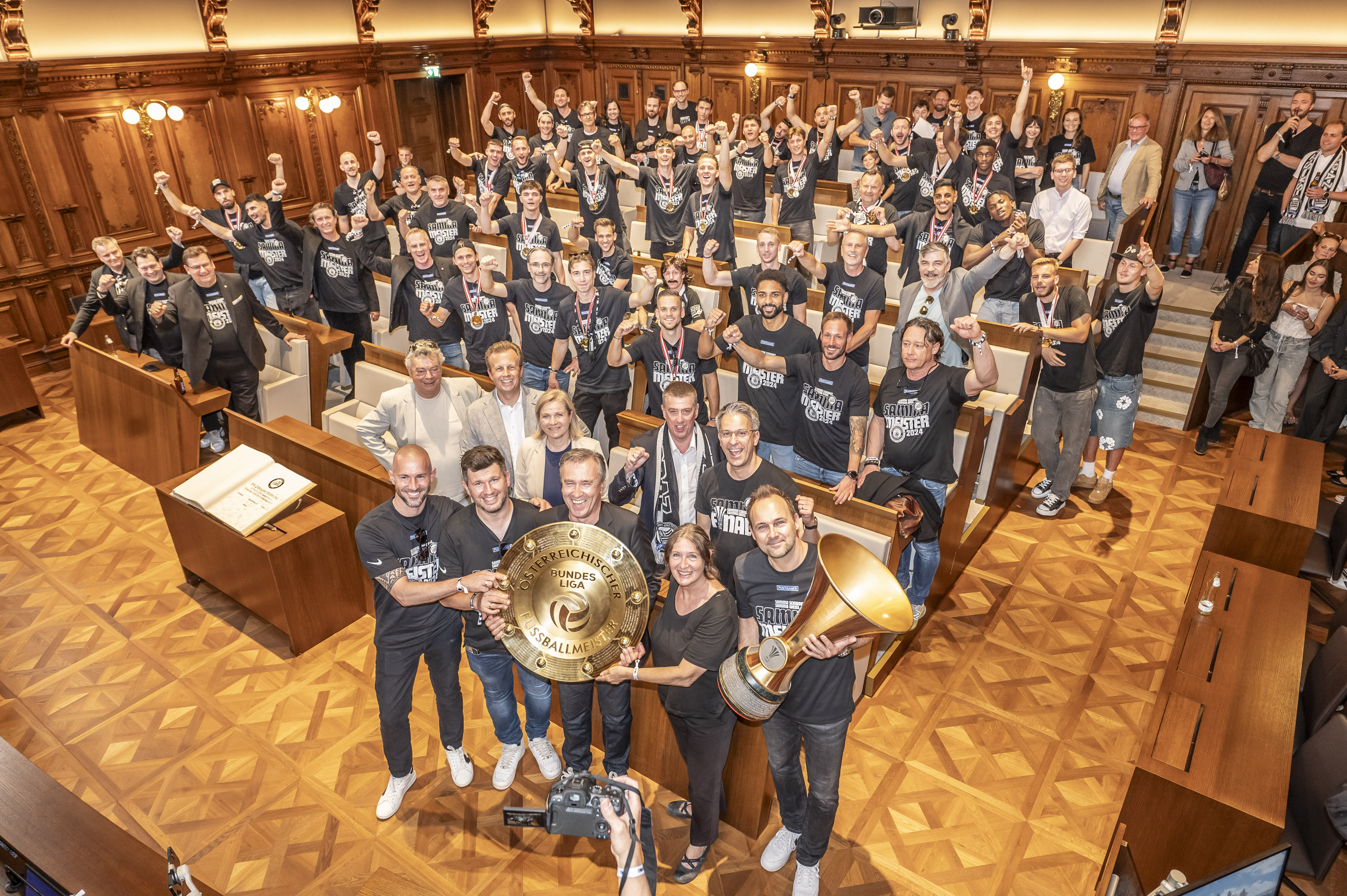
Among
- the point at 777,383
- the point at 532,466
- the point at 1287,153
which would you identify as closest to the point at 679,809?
the point at 532,466

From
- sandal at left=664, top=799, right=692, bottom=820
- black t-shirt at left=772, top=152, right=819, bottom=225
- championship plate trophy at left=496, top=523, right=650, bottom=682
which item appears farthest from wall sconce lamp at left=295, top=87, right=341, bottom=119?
sandal at left=664, top=799, right=692, bottom=820

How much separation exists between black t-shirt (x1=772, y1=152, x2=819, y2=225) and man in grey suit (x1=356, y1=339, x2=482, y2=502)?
14.8 ft

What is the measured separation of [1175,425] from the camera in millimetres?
7246

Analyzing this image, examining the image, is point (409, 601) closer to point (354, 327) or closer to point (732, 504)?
point (732, 504)

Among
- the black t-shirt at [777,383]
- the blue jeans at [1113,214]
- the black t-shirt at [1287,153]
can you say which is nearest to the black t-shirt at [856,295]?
the black t-shirt at [777,383]

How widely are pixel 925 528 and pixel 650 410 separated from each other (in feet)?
6.16

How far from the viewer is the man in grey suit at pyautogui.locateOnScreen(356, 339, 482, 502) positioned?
4.39 meters

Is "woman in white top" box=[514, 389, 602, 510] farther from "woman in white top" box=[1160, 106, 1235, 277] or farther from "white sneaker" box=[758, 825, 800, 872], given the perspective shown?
"woman in white top" box=[1160, 106, 1235, 277]

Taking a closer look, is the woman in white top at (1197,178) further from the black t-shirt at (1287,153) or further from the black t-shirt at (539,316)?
the black t-shirt at (539,316)

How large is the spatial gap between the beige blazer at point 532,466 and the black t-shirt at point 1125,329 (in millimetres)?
3780

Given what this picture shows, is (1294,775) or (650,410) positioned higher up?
(650,410)

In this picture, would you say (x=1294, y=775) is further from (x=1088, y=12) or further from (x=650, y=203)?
(x=1088, y=12)

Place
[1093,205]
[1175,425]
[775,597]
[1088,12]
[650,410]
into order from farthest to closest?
[1088,12] → [1093,205] → [1175,425] → [650,410] → [775,597]

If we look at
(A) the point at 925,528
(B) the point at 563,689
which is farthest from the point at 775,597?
(A) the point at 925,528
